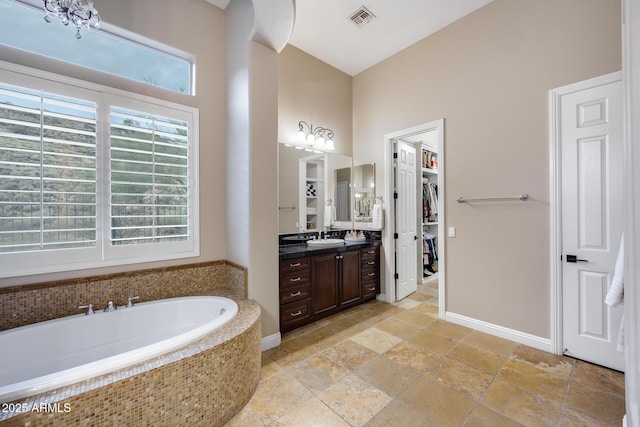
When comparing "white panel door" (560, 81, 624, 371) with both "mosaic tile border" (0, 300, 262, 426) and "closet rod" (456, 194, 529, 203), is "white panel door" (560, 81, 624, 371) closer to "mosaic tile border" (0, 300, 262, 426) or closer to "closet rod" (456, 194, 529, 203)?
"closet rod" (456, 194, 529, 203)

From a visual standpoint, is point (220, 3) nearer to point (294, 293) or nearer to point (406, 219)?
point (294, 293)

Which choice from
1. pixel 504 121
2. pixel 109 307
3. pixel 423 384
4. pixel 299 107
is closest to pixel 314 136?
pixel 299 107

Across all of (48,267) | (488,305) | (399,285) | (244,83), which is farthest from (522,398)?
(48,267)

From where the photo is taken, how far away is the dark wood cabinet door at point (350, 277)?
3.32 meters

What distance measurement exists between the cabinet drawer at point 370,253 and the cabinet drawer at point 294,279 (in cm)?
105

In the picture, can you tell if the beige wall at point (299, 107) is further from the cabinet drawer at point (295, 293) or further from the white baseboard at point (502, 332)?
the white baseboard at point (502, 332)

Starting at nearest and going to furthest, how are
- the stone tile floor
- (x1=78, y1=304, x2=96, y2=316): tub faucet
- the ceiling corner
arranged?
1. the stone tile floor
2. (x1=78, y1=304, x2=96, y2=316): tub faucet
3. the ceiling corner

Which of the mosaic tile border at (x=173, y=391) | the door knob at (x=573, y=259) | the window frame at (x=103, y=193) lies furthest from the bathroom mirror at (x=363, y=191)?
the mosaic tile border at (x=173, y=391)

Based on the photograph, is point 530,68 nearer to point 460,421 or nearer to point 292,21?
point 292,21

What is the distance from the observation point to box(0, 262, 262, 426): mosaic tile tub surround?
1.15m

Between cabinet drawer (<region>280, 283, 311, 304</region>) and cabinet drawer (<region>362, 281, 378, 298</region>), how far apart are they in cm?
102

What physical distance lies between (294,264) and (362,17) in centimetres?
286

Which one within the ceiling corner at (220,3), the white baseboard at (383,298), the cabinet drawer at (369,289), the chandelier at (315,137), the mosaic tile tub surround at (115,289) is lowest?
the white baseboard at (383,298)

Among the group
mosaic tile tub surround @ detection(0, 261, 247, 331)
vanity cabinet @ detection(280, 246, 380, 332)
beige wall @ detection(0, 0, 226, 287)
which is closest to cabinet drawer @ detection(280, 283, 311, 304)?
vanity cabinet @ detection(280, 246, 380, 332)
